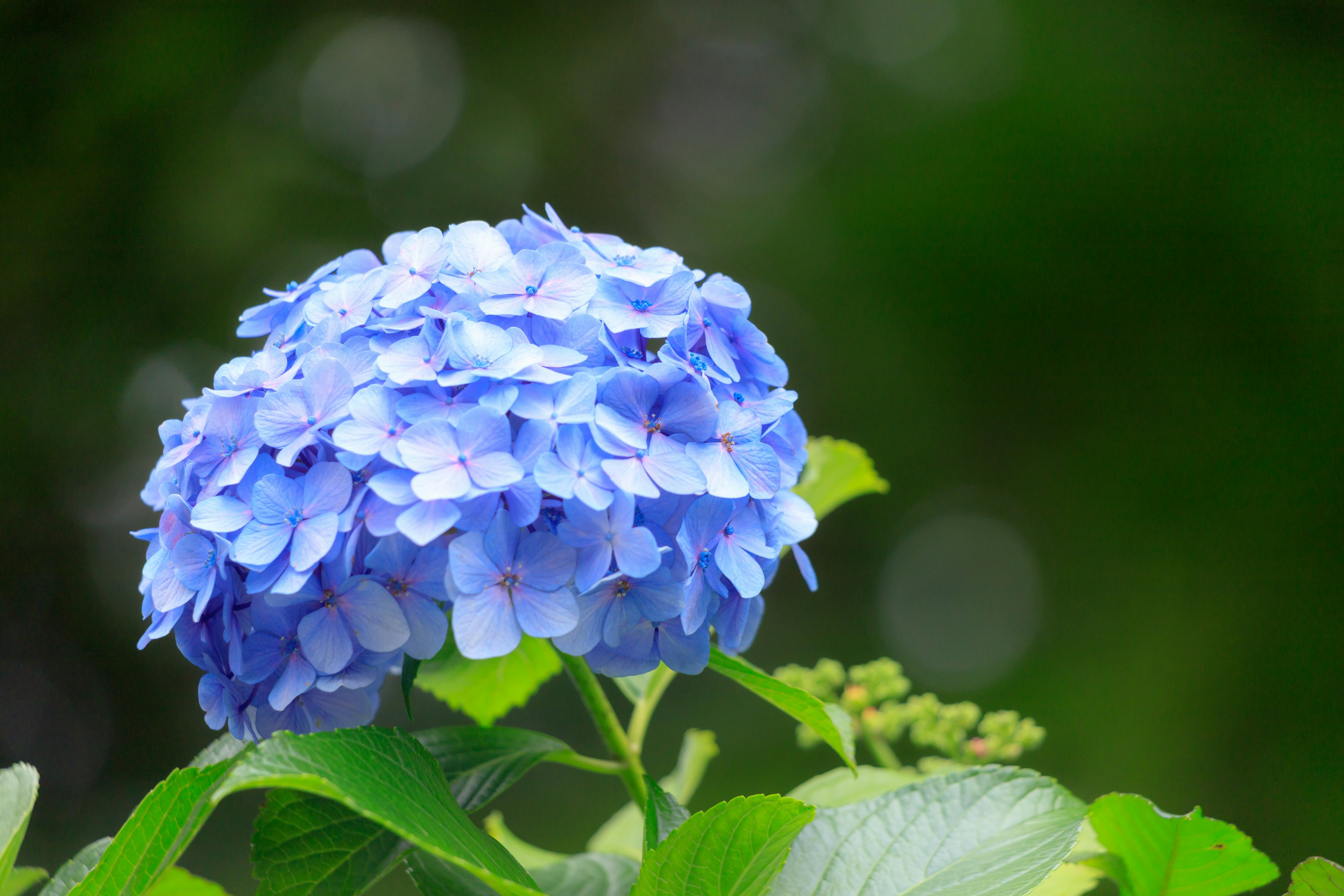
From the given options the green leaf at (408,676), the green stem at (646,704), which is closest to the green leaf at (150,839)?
the green leaf at (408,676)

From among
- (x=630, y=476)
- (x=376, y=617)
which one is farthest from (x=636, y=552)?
(x=376, y=617)

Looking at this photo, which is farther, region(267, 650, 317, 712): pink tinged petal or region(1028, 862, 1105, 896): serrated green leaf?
region(1028, 862, 1105, 896): serrated green leaf

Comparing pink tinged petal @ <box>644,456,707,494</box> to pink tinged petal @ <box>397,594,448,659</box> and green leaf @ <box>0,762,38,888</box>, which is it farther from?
green leaf @ <box>0,762,38,888</box>

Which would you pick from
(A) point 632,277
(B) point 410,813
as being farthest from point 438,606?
(A) point 632,277

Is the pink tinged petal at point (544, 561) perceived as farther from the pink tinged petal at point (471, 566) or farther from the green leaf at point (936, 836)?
the green leaf at point (936, 836)

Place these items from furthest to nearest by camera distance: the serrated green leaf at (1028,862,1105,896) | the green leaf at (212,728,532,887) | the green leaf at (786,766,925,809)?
1. the green leaf at (786,766,925,809)
2. the serrated green leaf at (1028,862,1105,896)
3. the green leaf at (212,728,532,887)

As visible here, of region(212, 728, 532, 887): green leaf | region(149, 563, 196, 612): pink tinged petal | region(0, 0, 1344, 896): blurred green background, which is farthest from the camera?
region(0, 0, 1344, 896): blurred green background

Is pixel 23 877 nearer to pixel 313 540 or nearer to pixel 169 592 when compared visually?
pixel 169 592

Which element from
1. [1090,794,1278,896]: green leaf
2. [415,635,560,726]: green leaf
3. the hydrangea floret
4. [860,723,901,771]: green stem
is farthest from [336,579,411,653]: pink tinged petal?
[860,723,901,771]: green stem
